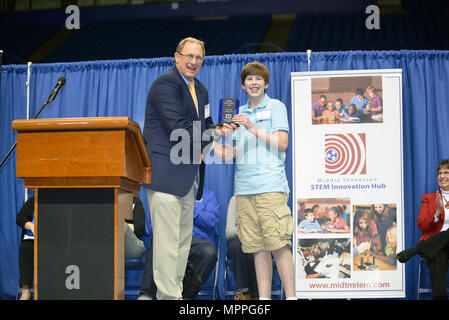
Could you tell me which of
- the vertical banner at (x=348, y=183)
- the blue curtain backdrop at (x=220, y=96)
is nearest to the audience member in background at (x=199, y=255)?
the blue curtain backdrop at (x=220, y=96)

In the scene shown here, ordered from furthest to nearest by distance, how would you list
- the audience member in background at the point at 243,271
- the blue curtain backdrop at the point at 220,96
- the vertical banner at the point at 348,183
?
the blue curtain backdrop at the point at 220,96, the vertical banner at the point at 348,183, the audience member in background at the point at 243,271

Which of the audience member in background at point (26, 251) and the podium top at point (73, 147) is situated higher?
the podium top at point (73, 147)

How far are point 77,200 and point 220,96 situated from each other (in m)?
3.30

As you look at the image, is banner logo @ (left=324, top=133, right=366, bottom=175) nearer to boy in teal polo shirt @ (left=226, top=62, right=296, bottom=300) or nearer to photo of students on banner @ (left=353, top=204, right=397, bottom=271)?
photo of students on banner @ (left=353, top=204, right=397, bottom=271)

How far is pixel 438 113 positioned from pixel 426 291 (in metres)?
1.72

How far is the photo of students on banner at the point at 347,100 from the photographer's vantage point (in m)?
4.77

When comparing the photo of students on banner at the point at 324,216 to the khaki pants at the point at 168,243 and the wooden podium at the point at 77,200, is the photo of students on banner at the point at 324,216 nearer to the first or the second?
the khaki pants at the point at 168,243

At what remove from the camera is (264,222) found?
3369 millimetres

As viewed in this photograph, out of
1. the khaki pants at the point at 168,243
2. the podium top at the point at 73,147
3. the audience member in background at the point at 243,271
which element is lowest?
the audience member in background at the point at 243,271

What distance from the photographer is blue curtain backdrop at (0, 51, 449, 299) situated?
203 inches

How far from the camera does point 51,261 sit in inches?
91.7

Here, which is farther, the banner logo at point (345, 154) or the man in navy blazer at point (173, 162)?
the banner logo at point (345, 154)

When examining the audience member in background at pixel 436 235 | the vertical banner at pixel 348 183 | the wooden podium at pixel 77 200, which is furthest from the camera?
the vertical banner at pixel 348 183
